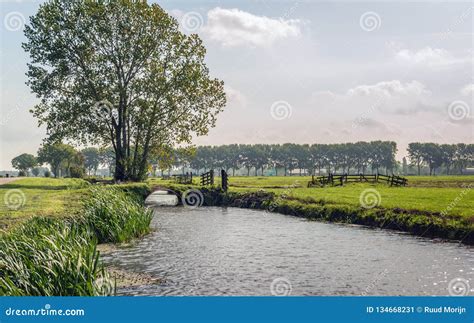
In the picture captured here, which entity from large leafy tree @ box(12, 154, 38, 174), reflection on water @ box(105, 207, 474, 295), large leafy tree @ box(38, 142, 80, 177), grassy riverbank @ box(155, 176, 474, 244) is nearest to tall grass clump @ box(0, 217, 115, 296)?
reflection on water @ box(105, 207, 474, 295)

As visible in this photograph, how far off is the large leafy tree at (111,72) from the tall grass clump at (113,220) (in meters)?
28.3

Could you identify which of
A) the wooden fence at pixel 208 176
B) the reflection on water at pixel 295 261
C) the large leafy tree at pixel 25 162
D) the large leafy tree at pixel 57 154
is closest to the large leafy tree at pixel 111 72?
the wooden fence at pixel 208 176

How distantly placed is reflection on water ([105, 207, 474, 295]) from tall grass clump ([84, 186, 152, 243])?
1076mm

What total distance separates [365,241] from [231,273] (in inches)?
392

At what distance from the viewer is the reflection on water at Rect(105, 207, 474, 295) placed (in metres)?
14.8

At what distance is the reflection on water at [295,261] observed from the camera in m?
14.8

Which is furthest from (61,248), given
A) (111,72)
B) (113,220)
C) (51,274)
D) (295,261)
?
(111,72)

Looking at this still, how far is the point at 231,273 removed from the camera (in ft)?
54.9

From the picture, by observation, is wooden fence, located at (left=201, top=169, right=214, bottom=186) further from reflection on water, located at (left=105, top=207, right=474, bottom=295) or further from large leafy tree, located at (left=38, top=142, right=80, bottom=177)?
large leafy tree, located at (left=38, top=142, right=80, bottom=177)

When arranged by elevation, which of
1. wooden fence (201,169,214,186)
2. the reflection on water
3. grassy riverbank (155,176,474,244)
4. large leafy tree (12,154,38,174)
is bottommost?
the reflection on water

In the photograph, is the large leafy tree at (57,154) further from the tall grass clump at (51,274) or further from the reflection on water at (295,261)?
the tall grass clump at (51,274)

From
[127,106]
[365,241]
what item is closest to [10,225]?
[365,241]

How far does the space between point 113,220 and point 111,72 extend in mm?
33005

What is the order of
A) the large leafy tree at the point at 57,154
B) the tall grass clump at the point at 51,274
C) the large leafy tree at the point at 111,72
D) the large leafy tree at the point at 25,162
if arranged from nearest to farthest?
the tall grass clump at the point at 51,274 < the large leafy tree at the point at 111,72 < the large leafy tree at the point at 57,154 < the large leafy tree at the point at 25,162
